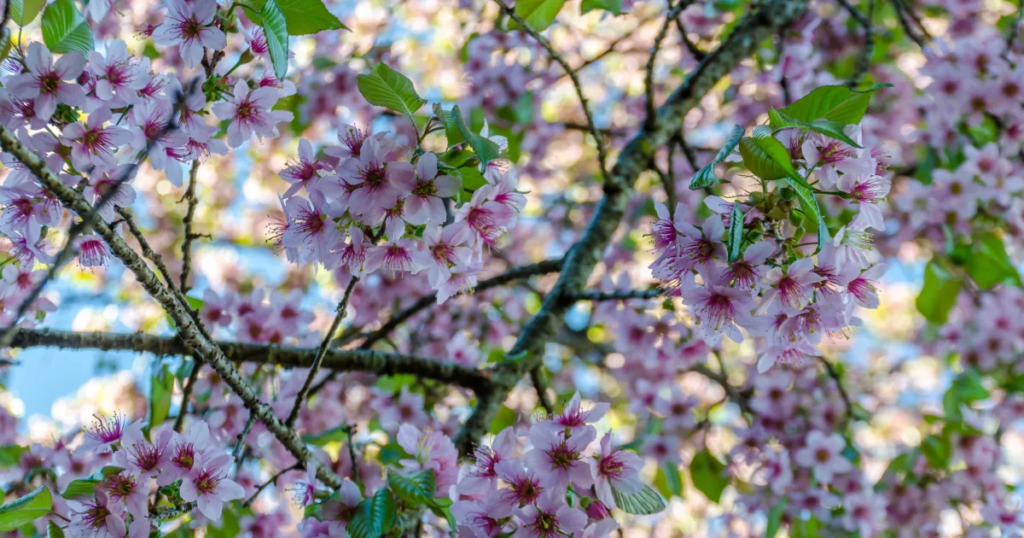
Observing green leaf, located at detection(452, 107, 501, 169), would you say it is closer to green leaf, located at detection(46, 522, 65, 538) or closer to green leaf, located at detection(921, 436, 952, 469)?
green leaf, located at detection(46, 522, 65, 538)

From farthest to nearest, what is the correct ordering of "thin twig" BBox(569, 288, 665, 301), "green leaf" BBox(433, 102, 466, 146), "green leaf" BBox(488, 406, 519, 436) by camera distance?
"green leaf" BBox(488, 406, 519, 436) < "thin twig" BBox(569, 288, 665, 301) < "green leaf" BBox(433, 102, 466, 146)

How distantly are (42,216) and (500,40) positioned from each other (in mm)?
2090

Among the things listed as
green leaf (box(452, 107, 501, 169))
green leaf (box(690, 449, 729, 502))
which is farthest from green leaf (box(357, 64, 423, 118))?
green leaf (box(690, 449, 729, 502))

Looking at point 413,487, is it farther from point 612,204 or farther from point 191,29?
point 612,204

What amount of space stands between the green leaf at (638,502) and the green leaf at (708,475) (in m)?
1.34

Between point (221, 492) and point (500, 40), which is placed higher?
point (500, 40)

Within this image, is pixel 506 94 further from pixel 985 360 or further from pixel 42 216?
pixel 985 360

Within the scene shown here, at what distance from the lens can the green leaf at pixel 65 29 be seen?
1131 millimetres

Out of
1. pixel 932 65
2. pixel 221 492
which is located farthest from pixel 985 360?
pixel 221 492

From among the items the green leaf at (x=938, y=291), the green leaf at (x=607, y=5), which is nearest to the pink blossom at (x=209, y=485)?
the green leaf at (x=607, y=5)

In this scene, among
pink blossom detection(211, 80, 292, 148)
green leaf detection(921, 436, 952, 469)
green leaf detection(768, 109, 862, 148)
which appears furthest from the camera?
green leaf detection(921, 436, 952, 469)

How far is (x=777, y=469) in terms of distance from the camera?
7.83ft

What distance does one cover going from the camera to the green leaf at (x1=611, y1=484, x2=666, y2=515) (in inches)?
46.4

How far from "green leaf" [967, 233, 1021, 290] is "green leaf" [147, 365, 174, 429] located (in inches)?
103
